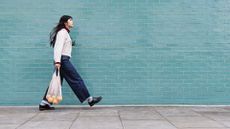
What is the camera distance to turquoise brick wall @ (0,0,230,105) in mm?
7469

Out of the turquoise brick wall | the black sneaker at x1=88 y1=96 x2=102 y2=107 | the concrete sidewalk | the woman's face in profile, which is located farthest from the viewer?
the turquoise brick wall

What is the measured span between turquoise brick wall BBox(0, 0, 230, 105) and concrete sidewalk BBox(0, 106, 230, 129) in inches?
13.6

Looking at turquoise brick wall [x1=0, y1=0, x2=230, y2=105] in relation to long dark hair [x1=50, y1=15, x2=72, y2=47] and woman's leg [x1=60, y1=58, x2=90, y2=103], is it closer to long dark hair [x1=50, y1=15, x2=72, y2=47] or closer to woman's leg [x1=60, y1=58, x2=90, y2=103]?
long dark hair [x1=50, y1=15, x2=72, y2=47]

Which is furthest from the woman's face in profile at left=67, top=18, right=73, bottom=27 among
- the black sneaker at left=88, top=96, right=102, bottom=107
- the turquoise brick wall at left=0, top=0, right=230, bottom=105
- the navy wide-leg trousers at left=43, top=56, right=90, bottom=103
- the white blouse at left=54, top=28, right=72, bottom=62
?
the black sneaker at left=88, top=96, right=102, bottom=107

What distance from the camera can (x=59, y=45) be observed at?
6941 mm

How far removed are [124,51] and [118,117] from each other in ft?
6.11

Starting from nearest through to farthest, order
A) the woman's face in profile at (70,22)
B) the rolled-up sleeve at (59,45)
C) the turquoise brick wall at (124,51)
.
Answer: the rolled-up sleeve at (59,45), the woman's face in profile at (70,22), the turquoise brick wall at (124,51)

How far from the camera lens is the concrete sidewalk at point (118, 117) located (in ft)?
17.1

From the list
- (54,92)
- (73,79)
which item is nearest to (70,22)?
(73,79)

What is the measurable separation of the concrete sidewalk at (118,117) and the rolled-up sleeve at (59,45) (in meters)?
0.96

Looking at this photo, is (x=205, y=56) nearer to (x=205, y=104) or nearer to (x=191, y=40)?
(x=191, y=40)


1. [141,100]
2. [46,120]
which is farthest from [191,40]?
[46,120]

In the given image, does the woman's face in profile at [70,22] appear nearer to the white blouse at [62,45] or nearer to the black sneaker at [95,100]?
the white blouse at [62,45]

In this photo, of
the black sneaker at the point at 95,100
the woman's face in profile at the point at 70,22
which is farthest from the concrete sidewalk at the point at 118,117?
the woman's face in profile at the point at 70,22
